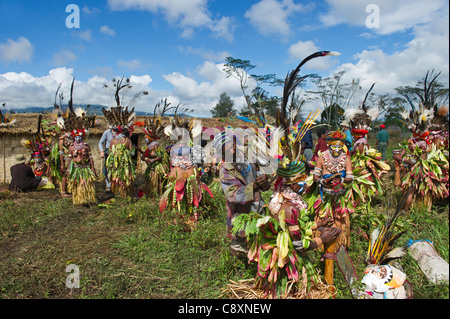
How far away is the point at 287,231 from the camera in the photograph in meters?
2.75

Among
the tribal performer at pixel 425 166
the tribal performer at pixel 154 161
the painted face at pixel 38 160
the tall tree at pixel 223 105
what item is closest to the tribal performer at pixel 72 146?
the painted face at pixel 38 160

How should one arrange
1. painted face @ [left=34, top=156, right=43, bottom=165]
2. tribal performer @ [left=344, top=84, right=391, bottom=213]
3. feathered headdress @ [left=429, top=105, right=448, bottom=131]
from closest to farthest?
tribal performer @ [left=344, top=84, right=391, bottom=213] → feathered headdress @ [left=429, top=105, right=448, bottom=131] → painted face @ [left=34, top=156, right=43, bottom=165]

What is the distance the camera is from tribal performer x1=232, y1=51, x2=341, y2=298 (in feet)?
9.02

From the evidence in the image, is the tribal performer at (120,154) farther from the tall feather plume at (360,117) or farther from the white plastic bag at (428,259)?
the white plastic bag at (428,259)

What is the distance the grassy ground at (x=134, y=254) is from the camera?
11.2ft

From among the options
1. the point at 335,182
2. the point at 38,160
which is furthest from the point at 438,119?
the point at 38,160

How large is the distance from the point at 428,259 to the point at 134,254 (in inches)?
147

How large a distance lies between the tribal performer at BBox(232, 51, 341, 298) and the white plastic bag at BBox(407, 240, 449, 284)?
1.01 metres

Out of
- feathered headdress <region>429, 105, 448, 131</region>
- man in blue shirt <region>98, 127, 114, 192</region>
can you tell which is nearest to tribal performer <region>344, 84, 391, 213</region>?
feathered headdress <region>429, 105, 448, 131</region>

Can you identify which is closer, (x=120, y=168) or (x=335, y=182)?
(x=335, y=182)

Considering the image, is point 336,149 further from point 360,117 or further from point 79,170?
point 79,170

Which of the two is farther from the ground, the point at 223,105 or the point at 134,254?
the point at 223,105

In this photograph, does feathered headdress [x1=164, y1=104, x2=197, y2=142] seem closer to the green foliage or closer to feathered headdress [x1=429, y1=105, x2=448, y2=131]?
the green foliage
